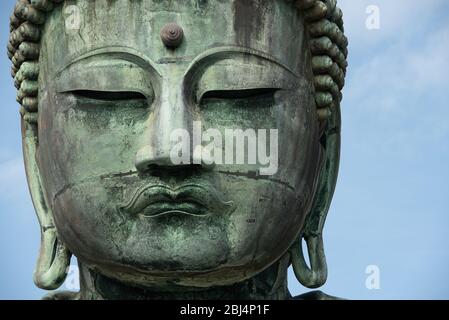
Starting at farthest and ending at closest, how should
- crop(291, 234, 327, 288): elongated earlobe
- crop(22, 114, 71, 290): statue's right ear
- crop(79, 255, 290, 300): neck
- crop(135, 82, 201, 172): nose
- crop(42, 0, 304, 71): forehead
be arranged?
1. crop(291, 234, 327, 288): elongated earlobe
2. crop(22, 114, 71, 290): statue's right ear
3. crop(79, 255, 290, 300): neck
4. crop(42, 0, 304, 71): forehead
5. crop(135, 82, 201, 172): nose

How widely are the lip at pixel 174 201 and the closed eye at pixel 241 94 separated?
27.2 inches

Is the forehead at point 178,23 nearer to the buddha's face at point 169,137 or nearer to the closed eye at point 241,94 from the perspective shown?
the buddha's face at point 169,137

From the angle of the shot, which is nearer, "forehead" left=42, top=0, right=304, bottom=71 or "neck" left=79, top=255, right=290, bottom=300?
"forehead" left=42, top=0, right=304, bottom=71

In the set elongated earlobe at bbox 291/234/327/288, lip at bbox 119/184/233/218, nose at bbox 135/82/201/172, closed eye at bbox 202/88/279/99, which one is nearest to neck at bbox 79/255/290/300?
elongated earlobe at bbox 291/234/327/288

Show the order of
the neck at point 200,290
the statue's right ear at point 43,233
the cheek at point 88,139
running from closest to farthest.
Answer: the cheek at point 88,139 < the neck at point 200,290 < the statue's right ear at point 43,233

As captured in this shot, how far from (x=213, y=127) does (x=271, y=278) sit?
144 centimetres

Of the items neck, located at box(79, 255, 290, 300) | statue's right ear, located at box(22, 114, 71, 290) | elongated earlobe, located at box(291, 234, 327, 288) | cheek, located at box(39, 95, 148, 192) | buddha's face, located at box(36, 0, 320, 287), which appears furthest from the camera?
elongated earlobe, located at box(291, 234, 327, 288)

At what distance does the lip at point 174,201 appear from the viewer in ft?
34.1

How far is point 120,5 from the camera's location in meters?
10.8

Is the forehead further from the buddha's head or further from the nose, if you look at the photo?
the nose

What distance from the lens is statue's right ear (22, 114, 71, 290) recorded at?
11.4 m

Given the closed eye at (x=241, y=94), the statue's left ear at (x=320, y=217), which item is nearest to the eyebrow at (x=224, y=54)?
the closed eye at (x=241, y=94)

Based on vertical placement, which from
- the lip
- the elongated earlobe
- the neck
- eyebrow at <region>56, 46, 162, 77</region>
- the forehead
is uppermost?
the forehead

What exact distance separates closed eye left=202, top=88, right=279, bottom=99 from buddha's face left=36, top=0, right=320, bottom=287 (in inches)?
0.4
